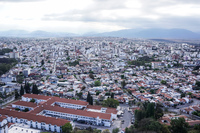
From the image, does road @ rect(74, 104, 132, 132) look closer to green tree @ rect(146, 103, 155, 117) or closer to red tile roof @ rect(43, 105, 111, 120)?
red tile roof @ rect(43, 105, 111, 120)

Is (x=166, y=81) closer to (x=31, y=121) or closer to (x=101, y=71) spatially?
(x=101, y=71)

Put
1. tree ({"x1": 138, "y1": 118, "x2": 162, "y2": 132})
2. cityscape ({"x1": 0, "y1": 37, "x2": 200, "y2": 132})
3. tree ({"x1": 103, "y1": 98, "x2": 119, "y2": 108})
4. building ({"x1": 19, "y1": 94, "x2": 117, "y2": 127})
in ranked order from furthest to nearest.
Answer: tree ({"x1": 103, "y1": 98, "x2": 119, "y2": 108}) → building ({"x1": 19, "y1": 94, "x2": 117, "y2": 127}) → cityscape ({"x1": 0, "y1": 37, "x2": 200, "y2": 132}) → tree ({"x1": 138, "y1": 118, "x2": 162, "y2": 132})

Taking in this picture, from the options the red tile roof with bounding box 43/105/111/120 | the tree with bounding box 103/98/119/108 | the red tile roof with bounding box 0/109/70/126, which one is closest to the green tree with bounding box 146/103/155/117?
the red tile roof with bounding box 43/105/111/120

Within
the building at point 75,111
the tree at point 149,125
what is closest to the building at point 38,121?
the building at point 75,111

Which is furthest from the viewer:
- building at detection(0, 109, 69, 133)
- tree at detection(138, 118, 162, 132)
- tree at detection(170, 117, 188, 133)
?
building at detection(0, 109, 69, 133)

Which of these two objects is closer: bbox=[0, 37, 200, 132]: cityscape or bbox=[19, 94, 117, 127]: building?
bbox=[0, 37, 200, 132]: cityscape

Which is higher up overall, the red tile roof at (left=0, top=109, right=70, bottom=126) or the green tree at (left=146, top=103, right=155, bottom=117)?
the green tree at (left=146, top=103, right=155, bottom=117)

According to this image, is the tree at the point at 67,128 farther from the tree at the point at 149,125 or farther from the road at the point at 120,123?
the tree at the point at 149,125

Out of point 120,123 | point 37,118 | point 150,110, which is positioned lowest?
point 120,123

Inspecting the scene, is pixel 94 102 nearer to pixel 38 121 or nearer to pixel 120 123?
pixel 120 123

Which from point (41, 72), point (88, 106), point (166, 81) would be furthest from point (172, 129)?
point (41, 72)

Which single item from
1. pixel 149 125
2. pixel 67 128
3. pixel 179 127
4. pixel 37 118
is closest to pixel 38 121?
pixel 37 118

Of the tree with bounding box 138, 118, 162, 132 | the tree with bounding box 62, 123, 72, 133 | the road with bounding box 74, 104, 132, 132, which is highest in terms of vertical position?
the tree with bounding box 138, 118, 162, 132
